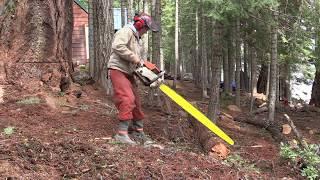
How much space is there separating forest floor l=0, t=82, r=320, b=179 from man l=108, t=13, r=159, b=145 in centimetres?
37

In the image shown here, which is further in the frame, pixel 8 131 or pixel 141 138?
pixel 141 138

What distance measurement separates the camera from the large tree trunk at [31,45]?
327 inches

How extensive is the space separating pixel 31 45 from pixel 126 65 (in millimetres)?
2502

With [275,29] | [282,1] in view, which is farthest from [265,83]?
[275,29]

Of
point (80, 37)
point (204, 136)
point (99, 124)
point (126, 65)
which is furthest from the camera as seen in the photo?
point (80, 37)

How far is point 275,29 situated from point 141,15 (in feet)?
21.0

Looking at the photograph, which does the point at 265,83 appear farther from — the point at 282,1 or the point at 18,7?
the point at 18,7

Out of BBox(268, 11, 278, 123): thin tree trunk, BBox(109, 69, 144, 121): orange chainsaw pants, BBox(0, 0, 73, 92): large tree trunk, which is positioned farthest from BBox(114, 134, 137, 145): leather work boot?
BBox(268, 11, 278, 123): thin tree trunk

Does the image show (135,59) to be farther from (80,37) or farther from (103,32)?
(80,37)

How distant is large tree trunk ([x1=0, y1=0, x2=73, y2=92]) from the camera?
8.30 metres

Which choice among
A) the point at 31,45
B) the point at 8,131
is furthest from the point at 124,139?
the point at 31,45

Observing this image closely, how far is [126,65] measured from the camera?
688cm

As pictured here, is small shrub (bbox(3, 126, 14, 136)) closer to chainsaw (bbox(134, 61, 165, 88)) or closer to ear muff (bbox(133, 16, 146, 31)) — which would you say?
chainsaw (bbox(134, 61, 165, 88))

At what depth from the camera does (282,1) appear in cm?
1415
